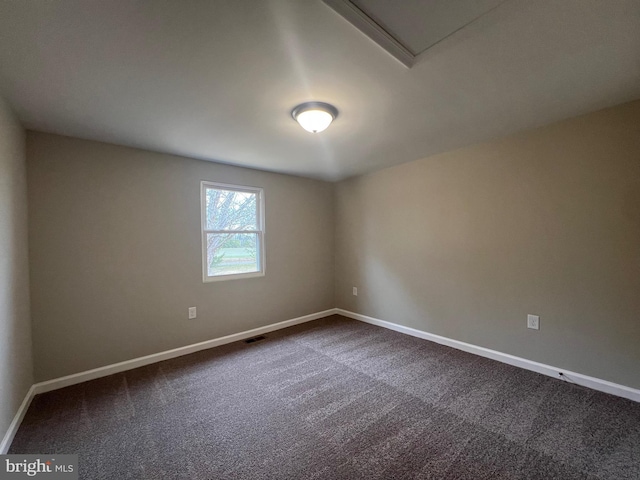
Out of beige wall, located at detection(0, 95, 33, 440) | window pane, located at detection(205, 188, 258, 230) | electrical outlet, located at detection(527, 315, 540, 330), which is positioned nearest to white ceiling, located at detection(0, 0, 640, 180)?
beige wall, located at detection(0, 95, 33, 440)

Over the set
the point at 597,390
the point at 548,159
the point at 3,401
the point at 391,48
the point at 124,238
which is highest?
the point at 391,48

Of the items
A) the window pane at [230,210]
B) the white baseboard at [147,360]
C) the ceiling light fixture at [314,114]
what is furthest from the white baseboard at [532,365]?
the ceiling light fixture at [314,114]

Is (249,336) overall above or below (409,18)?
below

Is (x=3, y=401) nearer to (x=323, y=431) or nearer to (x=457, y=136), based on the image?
(x=323, y=431)

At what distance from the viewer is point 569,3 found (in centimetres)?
113

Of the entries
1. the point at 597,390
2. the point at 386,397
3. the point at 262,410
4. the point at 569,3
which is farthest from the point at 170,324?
the point at 597,390

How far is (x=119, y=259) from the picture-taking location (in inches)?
104

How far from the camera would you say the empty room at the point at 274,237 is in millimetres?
1345

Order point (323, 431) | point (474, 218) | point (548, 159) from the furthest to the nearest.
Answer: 1. point (474, 218)
2. point (548, 159)
3. point (323, 431)

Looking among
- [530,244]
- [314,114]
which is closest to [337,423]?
[314,114]

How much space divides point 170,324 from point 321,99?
277cm

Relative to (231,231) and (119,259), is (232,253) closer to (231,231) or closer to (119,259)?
(231,231)

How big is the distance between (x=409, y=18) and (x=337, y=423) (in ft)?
7.80

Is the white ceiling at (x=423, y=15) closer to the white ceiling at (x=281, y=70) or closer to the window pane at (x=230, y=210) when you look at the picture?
the white ceiling at (x=281, y=70)
